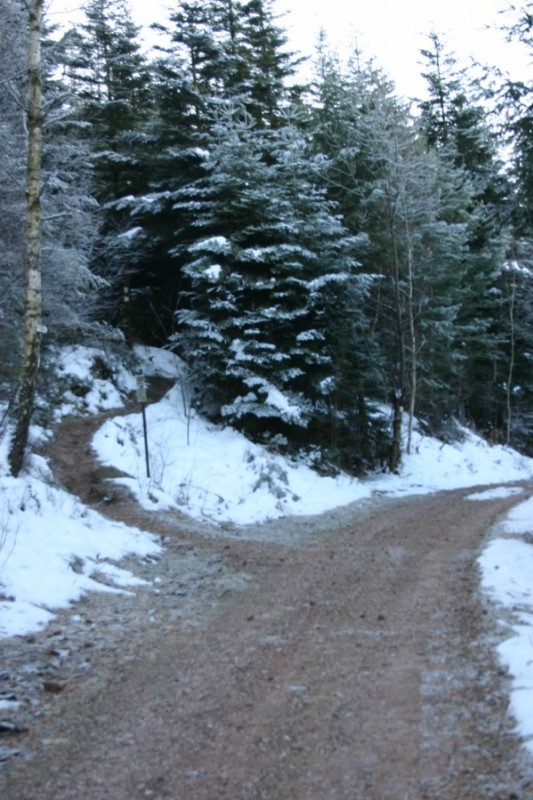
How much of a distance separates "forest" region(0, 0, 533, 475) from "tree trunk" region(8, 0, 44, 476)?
32mm

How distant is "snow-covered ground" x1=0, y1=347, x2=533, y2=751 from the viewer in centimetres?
704

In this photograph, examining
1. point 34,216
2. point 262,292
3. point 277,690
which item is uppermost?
point 262,292

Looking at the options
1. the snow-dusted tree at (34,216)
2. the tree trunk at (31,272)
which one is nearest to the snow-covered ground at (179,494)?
the tree trunk at (31,272)

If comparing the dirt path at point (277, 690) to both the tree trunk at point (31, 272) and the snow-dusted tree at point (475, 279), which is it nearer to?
the tree trunk at point (31, 272)

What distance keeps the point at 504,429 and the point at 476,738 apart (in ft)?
103

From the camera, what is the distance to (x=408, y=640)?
617cm

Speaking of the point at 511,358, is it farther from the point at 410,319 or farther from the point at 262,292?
the point at 262,292

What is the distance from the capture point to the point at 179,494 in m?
13.6

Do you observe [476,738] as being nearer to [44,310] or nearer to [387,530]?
[387,530]

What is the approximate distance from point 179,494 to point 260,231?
786 cm

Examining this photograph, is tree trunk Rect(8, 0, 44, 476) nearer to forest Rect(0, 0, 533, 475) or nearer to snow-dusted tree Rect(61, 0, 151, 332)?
forest Rect(0, 0, 533, 475)

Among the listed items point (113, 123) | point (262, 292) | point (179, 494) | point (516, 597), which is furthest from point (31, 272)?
point (113, 123)

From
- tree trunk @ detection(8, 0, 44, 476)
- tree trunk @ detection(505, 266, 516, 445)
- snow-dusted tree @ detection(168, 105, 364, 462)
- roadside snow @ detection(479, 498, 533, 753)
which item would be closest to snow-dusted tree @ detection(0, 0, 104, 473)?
tree trunk @ detection(8, 0, 44, 476)

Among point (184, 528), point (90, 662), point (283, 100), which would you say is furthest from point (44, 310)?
point (283, 100)
